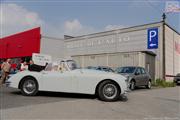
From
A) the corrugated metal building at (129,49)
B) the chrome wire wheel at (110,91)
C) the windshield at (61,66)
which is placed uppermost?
the corrugated metal building at (129,49)

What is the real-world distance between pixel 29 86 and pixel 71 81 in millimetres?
1655

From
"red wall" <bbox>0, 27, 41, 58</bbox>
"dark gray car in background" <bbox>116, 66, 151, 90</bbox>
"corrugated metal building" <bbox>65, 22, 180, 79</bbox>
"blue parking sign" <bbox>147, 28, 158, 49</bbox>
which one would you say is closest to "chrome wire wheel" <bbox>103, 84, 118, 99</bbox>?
"dark gray car in background" <bbox>116, 66, 151, 90</bbox>

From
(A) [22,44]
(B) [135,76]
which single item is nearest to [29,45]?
(A) [22,44]

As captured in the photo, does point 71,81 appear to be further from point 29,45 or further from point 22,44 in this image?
point 22,44

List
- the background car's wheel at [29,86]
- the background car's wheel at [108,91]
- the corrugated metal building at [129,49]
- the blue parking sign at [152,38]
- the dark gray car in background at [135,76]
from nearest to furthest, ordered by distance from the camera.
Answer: the background car's wheel at [108,91] → the background car's wheel at [29,86] → the dark gray car in background at [135,76] → the corrugated metal building at [129,49] → the blue parking sign at [152,38]

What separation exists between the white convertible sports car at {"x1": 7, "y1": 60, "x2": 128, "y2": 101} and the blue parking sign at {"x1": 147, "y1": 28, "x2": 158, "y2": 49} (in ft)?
67.5

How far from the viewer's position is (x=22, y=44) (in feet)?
103

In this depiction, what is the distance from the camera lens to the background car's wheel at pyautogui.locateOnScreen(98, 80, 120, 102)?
8.32 m

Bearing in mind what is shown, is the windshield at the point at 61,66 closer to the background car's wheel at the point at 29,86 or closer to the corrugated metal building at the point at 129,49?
the background car's wheel at the point at 29,86

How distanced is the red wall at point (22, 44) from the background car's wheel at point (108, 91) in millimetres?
22429

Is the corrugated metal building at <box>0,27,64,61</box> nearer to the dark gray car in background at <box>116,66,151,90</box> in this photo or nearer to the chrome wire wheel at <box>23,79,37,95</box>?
the dark gray car in background at <box>116,66,151,90</box>

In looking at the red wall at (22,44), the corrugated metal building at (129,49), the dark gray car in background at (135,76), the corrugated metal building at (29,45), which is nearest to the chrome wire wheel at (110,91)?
the dark gray car in background at (135,76)

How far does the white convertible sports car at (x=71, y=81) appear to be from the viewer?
835cm

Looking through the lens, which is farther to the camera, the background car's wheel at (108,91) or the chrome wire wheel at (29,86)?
the chrome wire wheel at (29,86)
